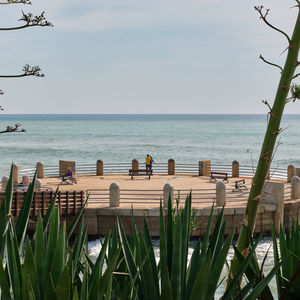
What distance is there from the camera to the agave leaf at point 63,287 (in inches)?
97.7

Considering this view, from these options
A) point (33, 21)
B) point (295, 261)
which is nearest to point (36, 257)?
point (295, 261)

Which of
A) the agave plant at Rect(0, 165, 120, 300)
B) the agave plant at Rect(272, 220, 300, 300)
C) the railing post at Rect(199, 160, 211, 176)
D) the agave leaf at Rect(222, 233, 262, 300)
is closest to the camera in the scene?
the agave plant at Rect(0, 165, 120, 300)

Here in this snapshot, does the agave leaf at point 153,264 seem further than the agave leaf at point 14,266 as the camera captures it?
Yes

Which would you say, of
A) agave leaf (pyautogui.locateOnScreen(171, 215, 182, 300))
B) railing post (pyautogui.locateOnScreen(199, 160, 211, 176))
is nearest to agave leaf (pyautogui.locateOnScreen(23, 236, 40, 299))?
agave leaf (pyautogui.locateOnScreen(171, 215, 182, 300))

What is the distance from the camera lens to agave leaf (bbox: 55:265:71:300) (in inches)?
97.7

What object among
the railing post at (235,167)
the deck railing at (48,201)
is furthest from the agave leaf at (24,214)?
the railing post at (235,167)

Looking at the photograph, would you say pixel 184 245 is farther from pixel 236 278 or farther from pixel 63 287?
pixel 63 287

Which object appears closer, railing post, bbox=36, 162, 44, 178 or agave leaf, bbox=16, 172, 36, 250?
agave leaf, bbox=16, 172, 36, 250

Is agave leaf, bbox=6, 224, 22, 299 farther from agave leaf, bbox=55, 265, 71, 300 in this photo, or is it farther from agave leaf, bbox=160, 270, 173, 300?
agave leaf, bbox=160, 270, 173, 300

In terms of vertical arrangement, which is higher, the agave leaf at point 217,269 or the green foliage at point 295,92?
the green foliage at point 295,92

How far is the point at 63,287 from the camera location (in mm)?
2514

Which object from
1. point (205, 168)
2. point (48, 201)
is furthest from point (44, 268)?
point (205, 168)

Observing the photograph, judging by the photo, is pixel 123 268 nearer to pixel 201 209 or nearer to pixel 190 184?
pixel 201 209

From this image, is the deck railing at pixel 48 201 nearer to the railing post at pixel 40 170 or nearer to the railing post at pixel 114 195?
the railing post at pixel 114 195
